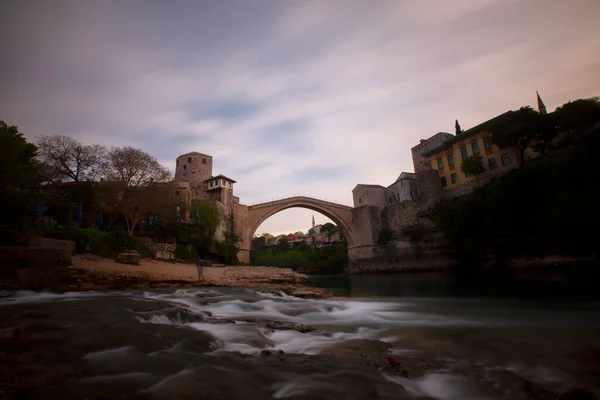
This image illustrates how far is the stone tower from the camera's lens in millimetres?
40438

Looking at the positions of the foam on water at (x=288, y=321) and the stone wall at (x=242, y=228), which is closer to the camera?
the foam on water at (x=288, y=321)

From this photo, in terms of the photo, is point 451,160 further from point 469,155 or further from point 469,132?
point 469,132

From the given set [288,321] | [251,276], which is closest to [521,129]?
[251,276]

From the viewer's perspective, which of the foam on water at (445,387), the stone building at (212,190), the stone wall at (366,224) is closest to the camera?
the foam on water at (445,387)

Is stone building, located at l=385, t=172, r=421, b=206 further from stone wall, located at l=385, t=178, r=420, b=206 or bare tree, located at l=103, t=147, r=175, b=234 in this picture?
bare tree, located at l=103, t=147, r=175, b=234

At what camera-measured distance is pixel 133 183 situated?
20.6 m

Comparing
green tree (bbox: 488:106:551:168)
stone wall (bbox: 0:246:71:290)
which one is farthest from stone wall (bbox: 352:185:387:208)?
stone wall (bbox: 0:246:71:290)

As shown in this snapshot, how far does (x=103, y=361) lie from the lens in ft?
6.51

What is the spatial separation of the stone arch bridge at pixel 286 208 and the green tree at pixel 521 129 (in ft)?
73.5

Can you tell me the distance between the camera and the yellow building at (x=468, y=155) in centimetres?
2628

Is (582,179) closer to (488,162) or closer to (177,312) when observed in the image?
(488,162)

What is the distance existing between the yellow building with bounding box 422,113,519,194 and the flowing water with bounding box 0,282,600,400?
2700cm

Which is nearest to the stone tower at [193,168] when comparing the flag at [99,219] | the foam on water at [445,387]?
the flag at [99,219]

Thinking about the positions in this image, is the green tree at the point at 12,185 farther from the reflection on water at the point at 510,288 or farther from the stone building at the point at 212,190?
the stone building at the point at 212,190
